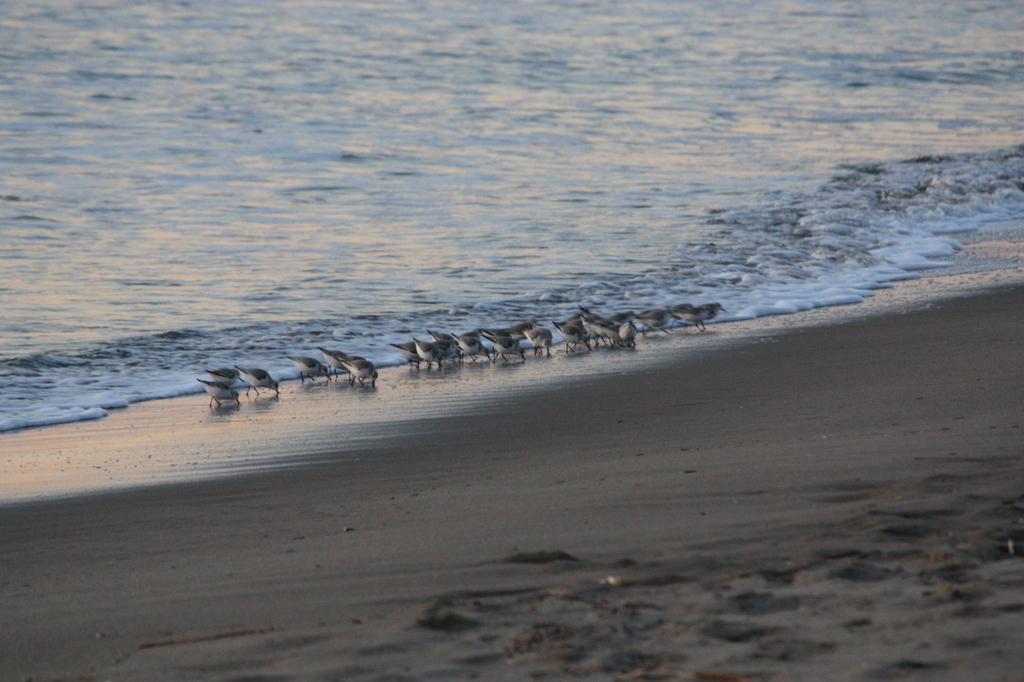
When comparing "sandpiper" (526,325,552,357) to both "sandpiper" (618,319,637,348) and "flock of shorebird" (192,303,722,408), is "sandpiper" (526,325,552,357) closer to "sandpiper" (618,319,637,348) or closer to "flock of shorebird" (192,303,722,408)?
"flock of shorebird" (192,303,722,408)

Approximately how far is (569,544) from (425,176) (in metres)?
16.4

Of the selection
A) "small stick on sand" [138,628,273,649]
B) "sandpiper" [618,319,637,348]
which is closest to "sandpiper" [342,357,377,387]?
"sandpiper" [618,319,637,348]

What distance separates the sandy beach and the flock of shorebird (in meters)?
1.04

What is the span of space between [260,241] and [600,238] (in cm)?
482

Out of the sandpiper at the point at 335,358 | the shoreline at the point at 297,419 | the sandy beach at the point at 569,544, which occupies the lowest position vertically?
the shoreline at the point at 297,419

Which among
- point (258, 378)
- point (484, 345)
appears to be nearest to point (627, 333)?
point (484, 345)

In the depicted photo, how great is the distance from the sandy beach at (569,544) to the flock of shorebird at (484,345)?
3.40ft

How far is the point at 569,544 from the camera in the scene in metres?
4.14

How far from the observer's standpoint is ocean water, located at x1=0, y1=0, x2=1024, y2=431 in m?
11.5

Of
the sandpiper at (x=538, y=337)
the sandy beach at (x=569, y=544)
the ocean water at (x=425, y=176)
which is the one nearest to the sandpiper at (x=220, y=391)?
the ocean water at (x=425, y=176)

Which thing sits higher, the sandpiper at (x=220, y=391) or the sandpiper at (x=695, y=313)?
the sandpiper at (x=695, y=313)

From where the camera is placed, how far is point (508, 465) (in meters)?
5.84

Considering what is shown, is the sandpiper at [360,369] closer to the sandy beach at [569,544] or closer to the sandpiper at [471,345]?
the sandpiper at [471,345]

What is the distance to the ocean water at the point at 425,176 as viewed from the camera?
37.6 feet
